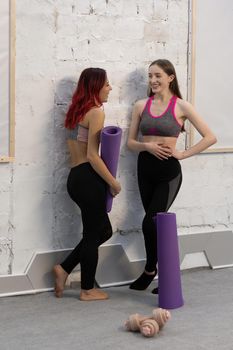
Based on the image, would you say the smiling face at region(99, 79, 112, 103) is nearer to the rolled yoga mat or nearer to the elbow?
the elbow

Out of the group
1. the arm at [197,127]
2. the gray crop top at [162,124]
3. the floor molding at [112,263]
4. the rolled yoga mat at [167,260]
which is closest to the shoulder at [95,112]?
the gray crop top at [162,124]

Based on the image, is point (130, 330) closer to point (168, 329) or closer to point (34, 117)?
point (168, 329)

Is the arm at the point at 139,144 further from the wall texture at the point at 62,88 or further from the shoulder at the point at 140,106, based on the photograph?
the wall texture at the point at 62,88

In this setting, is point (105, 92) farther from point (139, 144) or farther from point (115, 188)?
point (115, 188)

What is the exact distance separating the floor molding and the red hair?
925mm

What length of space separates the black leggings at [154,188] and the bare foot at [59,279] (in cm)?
59

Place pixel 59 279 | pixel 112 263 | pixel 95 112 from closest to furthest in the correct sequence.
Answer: pixel 95 112 → pixel 59 279 → pixel 112 263

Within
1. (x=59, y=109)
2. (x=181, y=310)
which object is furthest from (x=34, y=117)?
(x=181, y=310)

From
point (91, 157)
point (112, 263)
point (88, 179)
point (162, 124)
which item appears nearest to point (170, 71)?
point (162, 124)

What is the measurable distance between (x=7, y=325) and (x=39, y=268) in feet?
2.29

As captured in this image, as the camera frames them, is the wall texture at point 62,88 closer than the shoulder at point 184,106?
Yes

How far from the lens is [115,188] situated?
4109 mm

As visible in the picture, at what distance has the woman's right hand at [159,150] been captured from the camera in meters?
4.22

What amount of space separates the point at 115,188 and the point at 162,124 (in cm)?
55
